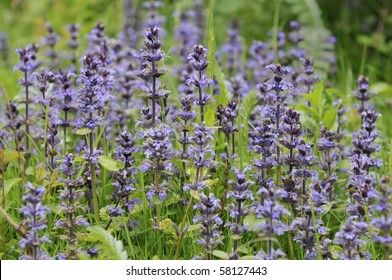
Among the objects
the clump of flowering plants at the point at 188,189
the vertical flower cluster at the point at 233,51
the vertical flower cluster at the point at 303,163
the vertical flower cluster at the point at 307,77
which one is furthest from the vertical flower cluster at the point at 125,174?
the vertical flower cluster at the point at 233,51

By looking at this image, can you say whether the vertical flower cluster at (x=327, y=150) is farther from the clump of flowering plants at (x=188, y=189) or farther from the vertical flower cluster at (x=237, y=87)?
the vertical flower cluster at (x=237, y=87)

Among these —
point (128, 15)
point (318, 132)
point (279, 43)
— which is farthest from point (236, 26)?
point (318, 132)

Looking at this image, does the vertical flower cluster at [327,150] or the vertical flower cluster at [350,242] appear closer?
the vertical flower cluster at [350,242]

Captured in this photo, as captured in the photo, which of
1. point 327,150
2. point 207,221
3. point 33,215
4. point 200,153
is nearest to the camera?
point 33,215

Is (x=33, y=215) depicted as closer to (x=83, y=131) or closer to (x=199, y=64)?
(x=83, y=131)

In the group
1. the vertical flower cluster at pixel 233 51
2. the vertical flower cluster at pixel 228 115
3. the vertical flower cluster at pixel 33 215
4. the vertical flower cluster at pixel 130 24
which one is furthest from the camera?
the vertical flower cluster at pixel 130 24

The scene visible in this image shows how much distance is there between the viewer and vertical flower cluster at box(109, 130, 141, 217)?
3471 millimetres

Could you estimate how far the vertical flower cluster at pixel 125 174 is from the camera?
137 inches

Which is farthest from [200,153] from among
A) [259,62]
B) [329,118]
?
[259,62]

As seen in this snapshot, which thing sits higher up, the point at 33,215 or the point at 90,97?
the point at 90,97

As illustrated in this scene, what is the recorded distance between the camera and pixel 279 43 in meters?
5.50

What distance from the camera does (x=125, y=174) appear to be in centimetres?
351
